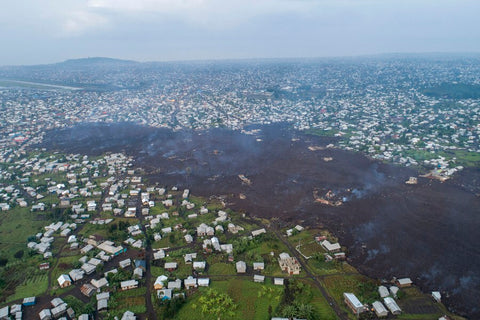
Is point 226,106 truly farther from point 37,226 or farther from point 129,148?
point 37,226

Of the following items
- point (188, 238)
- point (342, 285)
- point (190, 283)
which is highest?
point (190, 283)

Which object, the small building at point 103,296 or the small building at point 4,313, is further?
the small building at point 103,296

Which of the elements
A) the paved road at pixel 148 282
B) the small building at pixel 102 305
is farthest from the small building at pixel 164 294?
the small building at pixel 102 305

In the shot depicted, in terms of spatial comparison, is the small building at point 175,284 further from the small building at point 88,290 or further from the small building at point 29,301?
the small building at point 29,301

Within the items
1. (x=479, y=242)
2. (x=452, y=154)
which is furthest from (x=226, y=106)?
(x=479, y=242)

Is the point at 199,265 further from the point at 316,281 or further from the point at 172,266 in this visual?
the point at 316,281

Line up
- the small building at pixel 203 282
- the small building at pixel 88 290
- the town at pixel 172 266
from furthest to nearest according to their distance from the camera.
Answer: the small building at pixel 203 282 < the small building at pixel 88 290 < the town at pixel 172 266

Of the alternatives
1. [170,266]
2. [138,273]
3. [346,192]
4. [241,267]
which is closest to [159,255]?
[170,266]
